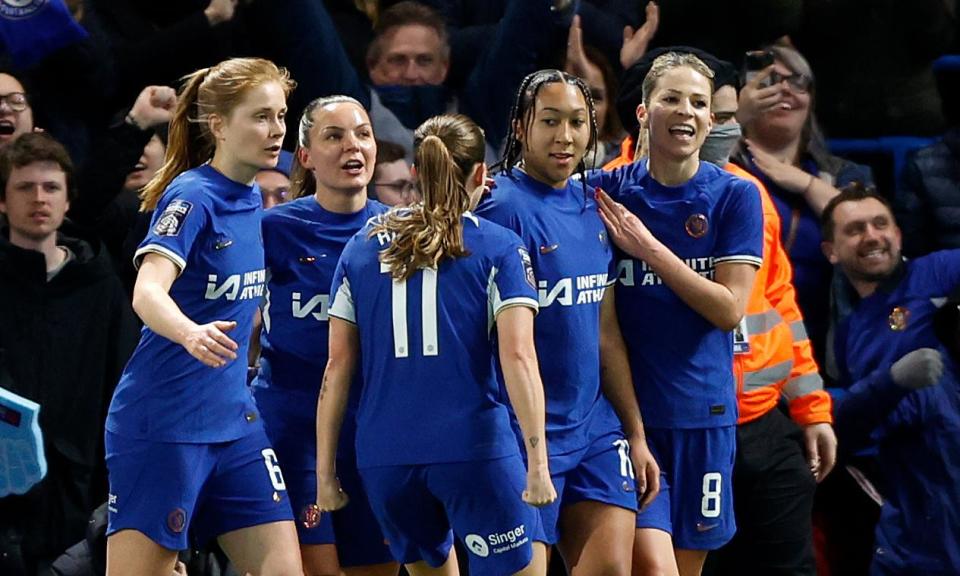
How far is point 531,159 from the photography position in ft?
21.4

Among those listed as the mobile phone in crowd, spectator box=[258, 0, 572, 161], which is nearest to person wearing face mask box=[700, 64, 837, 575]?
the mobile phone in crowd

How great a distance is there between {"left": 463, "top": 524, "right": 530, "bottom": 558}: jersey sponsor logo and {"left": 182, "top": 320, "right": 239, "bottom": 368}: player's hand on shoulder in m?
0.92

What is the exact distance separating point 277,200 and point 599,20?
5.92ft

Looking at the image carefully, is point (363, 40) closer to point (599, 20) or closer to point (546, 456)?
point (599, 20)

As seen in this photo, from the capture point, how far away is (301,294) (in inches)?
266

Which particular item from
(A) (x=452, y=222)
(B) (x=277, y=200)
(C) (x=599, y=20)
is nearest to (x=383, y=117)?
(B) (x=277, y=200)

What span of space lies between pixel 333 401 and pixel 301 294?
63 centimetres

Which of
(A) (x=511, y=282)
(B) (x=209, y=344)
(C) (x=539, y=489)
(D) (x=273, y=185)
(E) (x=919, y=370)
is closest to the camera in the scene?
(B) (x=209, y=344)

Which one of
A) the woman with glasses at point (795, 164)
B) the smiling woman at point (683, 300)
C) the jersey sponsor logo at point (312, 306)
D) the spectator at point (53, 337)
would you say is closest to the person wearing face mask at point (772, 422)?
the smiling woman at point (683, 300)

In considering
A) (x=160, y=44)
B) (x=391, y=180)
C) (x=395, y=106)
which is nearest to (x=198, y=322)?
(x=391, y=180)

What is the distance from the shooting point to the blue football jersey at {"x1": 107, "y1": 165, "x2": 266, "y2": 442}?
6.39m

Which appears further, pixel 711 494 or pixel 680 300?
pixel 711 494

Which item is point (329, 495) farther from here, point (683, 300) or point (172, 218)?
point (683, 300)

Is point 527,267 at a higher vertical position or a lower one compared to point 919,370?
higher
